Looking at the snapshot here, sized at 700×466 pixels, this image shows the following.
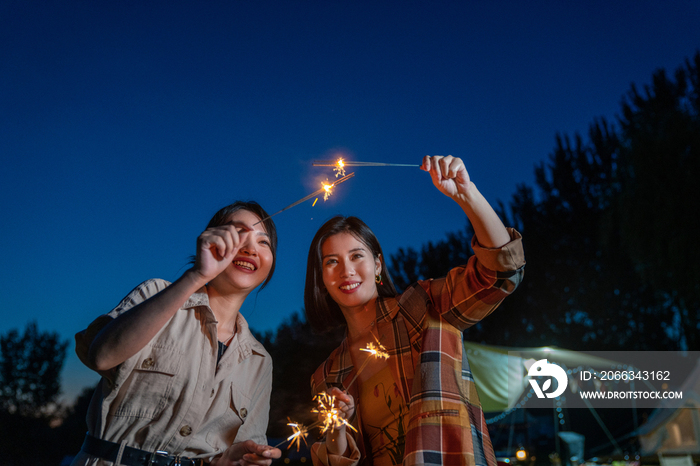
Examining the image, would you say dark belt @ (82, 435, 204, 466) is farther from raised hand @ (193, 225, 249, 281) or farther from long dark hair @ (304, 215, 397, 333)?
long dark hair @ (304, 215, 397, 333)

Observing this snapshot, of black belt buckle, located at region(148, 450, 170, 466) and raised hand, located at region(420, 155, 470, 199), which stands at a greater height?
raised hand, located at region(420, 155, 470, 199)

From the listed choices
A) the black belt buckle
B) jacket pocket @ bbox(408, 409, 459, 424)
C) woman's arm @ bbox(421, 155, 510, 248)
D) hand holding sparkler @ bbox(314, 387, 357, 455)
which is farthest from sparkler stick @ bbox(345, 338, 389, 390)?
the black belt buckle

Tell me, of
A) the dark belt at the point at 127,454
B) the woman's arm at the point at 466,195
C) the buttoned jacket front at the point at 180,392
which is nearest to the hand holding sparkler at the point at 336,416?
the buttoned jacket front at the point at 180,392

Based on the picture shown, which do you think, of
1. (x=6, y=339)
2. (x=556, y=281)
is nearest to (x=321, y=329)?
(x=556, y=281)

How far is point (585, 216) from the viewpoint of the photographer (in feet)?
60.7

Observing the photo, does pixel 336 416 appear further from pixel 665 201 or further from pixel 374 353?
pixel 665 201

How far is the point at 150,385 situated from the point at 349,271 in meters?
1.36

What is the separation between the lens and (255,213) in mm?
2680

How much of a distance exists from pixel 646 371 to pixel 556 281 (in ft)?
16.2

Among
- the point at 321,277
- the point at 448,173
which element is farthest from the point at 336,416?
the point at 448,173

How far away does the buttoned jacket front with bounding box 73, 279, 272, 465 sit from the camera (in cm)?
189

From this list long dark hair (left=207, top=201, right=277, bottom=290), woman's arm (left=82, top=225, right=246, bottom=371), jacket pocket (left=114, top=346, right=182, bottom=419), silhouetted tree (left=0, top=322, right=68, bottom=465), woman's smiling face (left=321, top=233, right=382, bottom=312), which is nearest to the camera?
woman's arm (left=82, top=225, right=246, bottom=371)

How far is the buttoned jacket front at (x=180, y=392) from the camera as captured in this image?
6.20 ft

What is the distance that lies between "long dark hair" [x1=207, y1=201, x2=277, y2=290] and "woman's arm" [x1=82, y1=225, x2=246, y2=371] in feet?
2.65
